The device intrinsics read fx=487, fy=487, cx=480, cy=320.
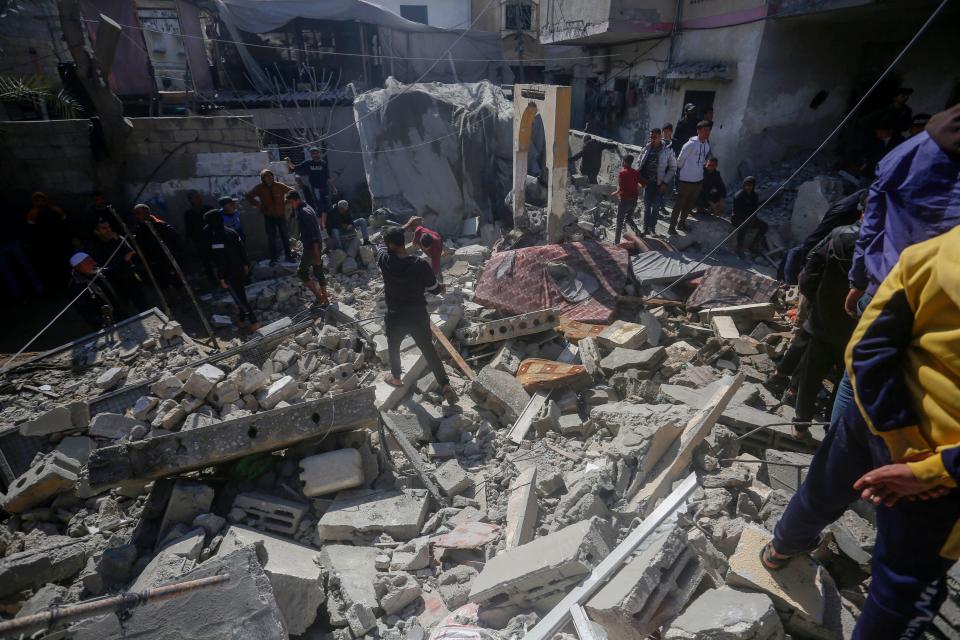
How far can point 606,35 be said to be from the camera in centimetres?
1419

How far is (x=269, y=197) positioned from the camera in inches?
316

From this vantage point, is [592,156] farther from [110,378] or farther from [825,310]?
[110,378]

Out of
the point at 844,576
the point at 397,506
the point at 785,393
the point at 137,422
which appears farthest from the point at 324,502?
the point at 785,393

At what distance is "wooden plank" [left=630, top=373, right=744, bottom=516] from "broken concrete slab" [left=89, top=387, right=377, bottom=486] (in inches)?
80.3

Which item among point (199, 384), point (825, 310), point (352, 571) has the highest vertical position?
point (825, 310)

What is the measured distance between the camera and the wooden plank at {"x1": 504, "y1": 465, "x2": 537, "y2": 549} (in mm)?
3053

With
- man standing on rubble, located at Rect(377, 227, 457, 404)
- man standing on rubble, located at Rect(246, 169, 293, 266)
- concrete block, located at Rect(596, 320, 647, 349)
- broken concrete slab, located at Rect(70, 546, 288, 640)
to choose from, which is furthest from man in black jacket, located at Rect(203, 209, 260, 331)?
broken concrete slab, located at Rect(70, 546, 288, 640)

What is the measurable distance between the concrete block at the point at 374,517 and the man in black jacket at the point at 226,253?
4.14 metres

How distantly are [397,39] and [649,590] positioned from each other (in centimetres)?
1961

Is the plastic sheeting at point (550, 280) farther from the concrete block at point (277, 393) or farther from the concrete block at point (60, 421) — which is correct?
the concrete block at point (60, 421)

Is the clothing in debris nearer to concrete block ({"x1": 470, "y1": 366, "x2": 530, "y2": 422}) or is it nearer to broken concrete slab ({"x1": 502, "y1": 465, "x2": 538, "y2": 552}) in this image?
concrete block ({"x1": 470, "y1": 366, "x2": 530, "y2": 422})

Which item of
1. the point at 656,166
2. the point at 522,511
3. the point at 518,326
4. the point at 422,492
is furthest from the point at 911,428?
the point at 656,166

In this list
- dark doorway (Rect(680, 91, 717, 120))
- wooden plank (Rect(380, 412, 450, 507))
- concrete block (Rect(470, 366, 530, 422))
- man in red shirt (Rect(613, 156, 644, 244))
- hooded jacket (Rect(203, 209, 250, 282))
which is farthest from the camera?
dark doorway (Rect(680, 91, 717, 120))

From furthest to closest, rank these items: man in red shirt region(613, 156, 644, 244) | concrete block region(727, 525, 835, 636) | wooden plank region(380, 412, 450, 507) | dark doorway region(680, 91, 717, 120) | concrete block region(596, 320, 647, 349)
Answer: dark doorway region(680, 91, 717, 120) → man in red shirt region(613, 156, 644, 244) → concrete block region(596, 320, 647, 349) → wooden plank region(380, 412, 450, 507) → concrete block region(727, 525, 835, 636)
